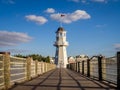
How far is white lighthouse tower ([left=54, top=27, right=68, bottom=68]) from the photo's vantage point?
119238 mm

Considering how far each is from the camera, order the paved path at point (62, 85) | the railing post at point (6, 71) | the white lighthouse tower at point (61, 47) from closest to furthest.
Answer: the railing post at point (6, 71)
the paved path at point (62, 85)
the white lighthouse tower at point (61, 47)

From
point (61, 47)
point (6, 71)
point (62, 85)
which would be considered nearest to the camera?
point (6, 71)

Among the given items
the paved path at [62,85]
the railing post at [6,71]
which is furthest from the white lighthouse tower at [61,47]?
the railing post at [6,71]

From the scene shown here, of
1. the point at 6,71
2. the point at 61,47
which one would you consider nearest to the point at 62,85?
the point at 6,71

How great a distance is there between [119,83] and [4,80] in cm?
517

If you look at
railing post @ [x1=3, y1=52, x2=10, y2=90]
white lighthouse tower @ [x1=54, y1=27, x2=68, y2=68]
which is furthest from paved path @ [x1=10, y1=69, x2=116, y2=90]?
white lighthouse tower @ [x1=54, y1=27, x2=68, y2=68]

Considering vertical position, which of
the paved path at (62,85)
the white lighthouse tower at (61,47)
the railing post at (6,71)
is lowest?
the paved path at (62,85)

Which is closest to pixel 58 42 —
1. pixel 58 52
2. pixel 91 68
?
pixel 58 52

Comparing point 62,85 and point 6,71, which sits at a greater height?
point 6,71

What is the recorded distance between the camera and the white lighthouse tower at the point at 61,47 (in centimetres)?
11924

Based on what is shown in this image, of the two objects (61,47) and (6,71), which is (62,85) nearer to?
(6,71)

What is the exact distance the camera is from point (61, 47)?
120 meters

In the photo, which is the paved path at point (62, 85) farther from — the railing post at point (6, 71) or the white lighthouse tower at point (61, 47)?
the white lighthouse tower at point (61, 47)

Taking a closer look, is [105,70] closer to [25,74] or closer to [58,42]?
[25,74]
